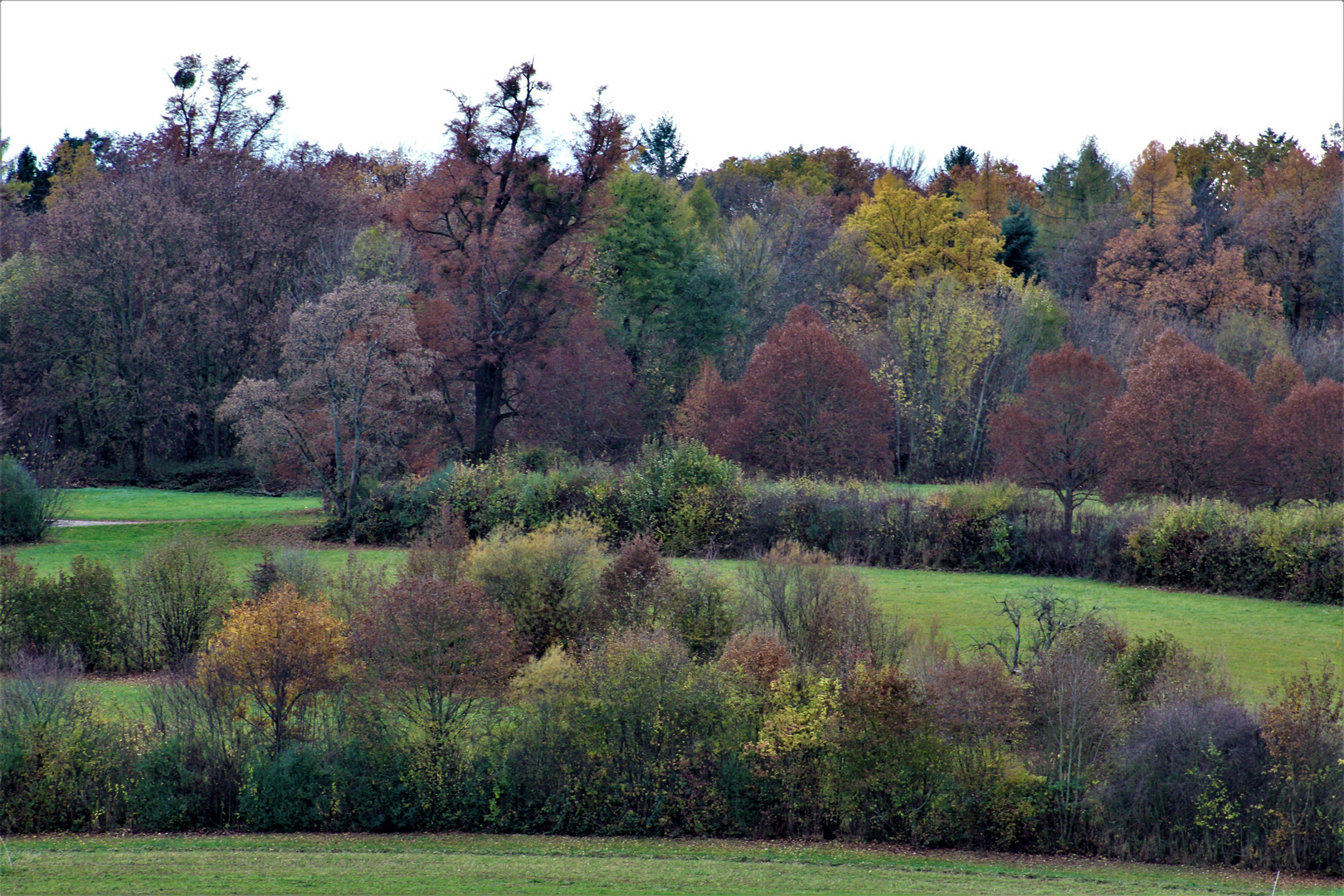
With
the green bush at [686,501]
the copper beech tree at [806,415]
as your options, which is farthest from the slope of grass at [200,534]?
the copper beech tree at [806,415]

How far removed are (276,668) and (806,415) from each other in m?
23.3

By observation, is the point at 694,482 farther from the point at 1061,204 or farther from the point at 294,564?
the point at 1061,204

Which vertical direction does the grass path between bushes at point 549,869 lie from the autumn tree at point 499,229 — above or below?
below

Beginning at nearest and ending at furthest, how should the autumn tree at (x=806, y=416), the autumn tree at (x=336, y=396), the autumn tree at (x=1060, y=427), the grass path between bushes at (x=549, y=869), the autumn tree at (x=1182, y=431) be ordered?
the grass path between bushes at (x=549, y=869), the autumn tree at (x=1182, y=431), the autumn tree at (x=1060, y=427), the autumn tree at (x=336, y=396), the autumn tree at (x=806, y=416)

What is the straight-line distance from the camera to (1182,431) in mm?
26859

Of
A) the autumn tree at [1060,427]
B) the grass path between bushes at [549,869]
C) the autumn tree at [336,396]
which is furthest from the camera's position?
the autumn tree at [336,396]

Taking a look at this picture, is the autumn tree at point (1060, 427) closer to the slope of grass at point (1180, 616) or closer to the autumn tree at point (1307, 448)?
the autumn tree at point (1307, 448)

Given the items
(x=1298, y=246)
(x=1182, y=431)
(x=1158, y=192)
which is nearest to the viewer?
(x=1182, y=431)

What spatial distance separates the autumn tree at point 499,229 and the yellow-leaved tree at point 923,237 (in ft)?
56.7

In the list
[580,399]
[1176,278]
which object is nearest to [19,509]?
[580,399]

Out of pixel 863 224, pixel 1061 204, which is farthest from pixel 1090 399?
pixel 1061 204

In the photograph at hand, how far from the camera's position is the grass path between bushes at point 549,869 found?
32.2 feet

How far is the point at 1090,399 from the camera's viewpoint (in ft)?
94.1

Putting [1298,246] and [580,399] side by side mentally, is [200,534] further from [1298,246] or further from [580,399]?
[1298,246]
